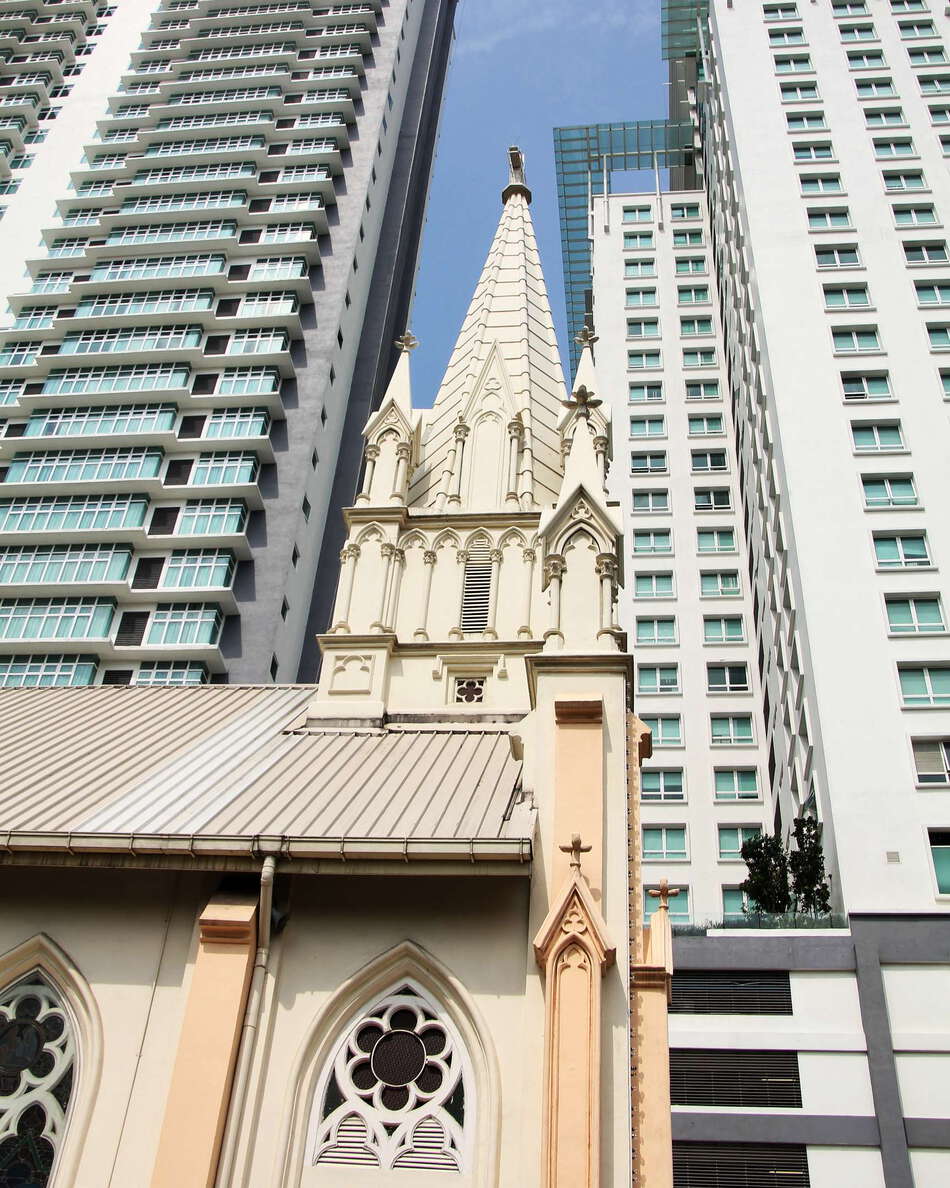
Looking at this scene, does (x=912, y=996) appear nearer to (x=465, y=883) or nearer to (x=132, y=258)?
(x=465, y=883)

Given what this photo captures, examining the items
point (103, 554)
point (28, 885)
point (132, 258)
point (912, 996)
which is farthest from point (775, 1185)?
point (132, 258)

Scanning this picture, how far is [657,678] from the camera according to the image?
2218 inches

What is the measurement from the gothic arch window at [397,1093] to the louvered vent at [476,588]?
9.48m

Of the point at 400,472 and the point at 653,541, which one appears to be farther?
the point at 653,541

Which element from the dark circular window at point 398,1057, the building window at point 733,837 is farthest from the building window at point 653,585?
the dark circular window at point 398,1057

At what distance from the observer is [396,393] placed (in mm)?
26156

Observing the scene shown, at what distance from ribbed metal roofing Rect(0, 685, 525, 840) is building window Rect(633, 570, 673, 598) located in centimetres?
3864

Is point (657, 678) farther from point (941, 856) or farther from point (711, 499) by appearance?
point (941, 856)

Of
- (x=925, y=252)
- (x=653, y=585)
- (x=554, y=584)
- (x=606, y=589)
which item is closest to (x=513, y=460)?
(x=554, y=584)

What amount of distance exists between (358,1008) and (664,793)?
40040 millimetres

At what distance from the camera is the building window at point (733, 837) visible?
49844mm

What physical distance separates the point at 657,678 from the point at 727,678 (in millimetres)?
3396

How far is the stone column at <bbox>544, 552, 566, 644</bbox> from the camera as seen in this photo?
16797mm

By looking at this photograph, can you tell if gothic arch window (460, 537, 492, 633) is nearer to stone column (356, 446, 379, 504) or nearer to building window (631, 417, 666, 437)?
stone column (356, 446, 379, 504)
